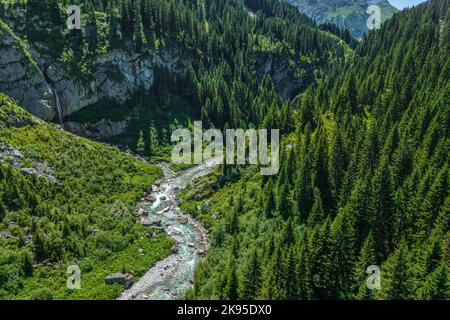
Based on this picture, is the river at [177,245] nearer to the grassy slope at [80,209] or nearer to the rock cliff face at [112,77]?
the grassy slope at [80,209]

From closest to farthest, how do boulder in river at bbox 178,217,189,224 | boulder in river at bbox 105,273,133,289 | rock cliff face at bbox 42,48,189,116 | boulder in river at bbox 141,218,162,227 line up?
boulder in river at bbox 105,273,133,289 < boulder in river at bbox 141,218,162,227 < boulder in river at bbox 178,217,189,224 < rock cliff face at bbox 42,48,189,116

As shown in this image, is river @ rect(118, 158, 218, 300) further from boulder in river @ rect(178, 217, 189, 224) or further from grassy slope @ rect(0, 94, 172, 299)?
grassy slope @ rect(0, 94, 172, 299)

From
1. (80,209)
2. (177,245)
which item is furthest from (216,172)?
(80,209)

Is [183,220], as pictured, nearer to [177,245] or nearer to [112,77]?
[177,245]

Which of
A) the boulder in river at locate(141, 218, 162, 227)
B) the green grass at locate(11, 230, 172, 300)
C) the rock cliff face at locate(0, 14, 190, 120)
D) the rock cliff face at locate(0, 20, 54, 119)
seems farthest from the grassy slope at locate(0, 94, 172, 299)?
the rock cliff face at locate(0, 14, 190, 120)

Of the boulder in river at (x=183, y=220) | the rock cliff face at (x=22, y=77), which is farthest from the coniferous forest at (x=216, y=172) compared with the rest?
the boulder in river at (x=183, y=220)
